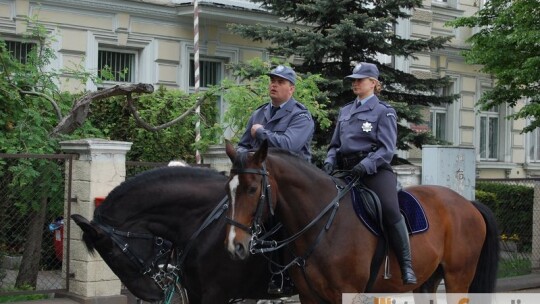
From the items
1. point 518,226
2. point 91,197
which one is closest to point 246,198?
point 91,197

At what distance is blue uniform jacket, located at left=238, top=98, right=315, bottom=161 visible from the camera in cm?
765

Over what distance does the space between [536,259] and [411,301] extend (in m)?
8.90

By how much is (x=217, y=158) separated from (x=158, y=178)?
478 centimetres

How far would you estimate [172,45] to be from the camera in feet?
67.8

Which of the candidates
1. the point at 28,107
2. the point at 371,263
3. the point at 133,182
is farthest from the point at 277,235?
the point at 28,107

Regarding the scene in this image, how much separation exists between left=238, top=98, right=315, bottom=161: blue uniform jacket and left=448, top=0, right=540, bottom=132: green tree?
1091 centimetres

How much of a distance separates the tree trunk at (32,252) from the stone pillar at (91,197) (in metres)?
0.41

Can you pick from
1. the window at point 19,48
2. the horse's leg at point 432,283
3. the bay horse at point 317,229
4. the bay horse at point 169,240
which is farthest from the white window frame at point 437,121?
the bay horse at point 169,240

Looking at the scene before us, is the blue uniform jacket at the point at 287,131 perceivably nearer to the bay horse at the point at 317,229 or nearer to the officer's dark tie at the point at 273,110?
the officer's dark tie at the point at 273,110

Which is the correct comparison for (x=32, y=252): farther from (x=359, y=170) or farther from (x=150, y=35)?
(x=150, y=35)

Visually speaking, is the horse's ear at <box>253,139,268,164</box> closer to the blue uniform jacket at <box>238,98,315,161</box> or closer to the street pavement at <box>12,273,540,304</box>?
the blue uniform jacket at <box>238,98,315,161</box>

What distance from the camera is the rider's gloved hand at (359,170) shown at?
7352 millimetres

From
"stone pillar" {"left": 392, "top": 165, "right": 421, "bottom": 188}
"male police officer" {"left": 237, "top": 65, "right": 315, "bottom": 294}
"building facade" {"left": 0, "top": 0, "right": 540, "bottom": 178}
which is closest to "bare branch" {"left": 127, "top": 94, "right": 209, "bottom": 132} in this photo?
"building facade" {"left": 0, "top": 0, "right": 540, "bottom": 178}

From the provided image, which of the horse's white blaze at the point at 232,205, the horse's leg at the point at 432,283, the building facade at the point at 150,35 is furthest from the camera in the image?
the building facade at the point at 150,35
